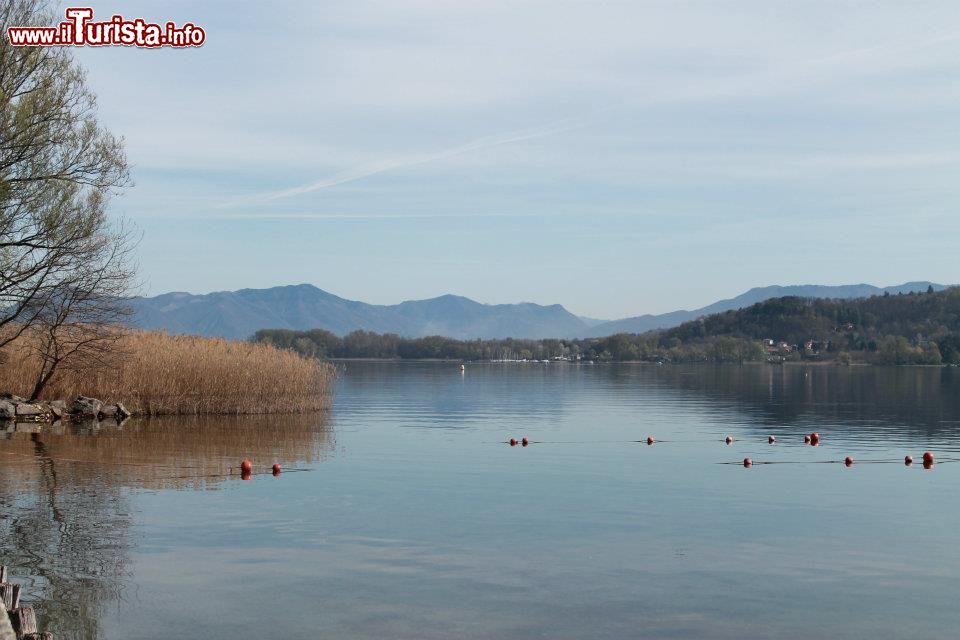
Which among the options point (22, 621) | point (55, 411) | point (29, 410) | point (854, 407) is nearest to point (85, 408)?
point (55, 411)

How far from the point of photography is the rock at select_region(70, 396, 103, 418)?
45.8 meters

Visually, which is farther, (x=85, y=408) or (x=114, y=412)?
(x=114, y=412)

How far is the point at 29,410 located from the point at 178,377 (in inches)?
279

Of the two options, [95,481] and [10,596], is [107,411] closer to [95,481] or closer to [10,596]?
[95,481]

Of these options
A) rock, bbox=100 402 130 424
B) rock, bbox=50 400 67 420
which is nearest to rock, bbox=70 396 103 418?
rock, bbox=100 402 130 424

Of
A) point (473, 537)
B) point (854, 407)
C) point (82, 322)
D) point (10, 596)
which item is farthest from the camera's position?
point (854, 407)

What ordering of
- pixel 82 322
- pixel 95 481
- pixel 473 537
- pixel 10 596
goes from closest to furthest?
pixel 10 596 → pixel 473 537 → pixel 95 481 → pixel 82 322

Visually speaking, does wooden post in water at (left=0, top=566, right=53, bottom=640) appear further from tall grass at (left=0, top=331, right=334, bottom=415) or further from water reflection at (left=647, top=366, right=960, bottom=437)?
water reflection at (left=647, top=366, right=960, bottom=437)

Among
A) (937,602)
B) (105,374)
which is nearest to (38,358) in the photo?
(105,374)

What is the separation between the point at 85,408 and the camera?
45.9 metres

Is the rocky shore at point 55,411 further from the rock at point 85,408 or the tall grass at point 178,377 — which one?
the tall grass at point 178,377

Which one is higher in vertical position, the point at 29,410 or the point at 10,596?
the point at 29,410

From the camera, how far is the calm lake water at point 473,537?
49.6 feet

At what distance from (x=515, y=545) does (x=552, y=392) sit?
224 feet
